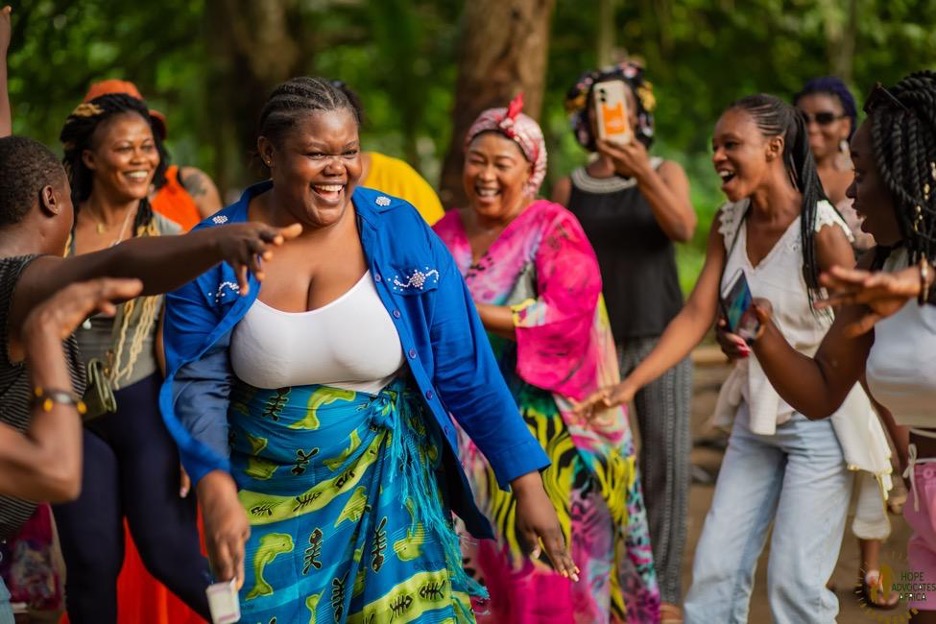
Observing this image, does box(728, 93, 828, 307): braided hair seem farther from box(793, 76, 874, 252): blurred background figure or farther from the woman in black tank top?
box(793, 76, 874, 252): blurred background figure

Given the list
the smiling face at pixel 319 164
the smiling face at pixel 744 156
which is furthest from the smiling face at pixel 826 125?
the smiling face at pixel 319 164

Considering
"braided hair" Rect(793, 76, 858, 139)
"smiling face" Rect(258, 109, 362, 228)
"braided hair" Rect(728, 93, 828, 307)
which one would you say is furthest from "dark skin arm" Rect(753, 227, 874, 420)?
"braided hair" Rect(793, 76, 858, 139)

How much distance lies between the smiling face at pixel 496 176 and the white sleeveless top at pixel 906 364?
2.02 meters

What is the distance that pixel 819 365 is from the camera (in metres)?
3.55

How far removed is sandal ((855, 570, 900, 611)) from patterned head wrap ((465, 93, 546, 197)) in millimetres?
2060

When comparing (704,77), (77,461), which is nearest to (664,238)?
(77,461)

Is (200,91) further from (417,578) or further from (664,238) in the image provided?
(417,578)

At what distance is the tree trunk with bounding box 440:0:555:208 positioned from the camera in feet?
28.5

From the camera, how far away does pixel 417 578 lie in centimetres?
356

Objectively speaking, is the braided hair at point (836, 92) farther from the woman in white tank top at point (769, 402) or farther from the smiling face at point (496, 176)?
the smiling face at point (496, 176)

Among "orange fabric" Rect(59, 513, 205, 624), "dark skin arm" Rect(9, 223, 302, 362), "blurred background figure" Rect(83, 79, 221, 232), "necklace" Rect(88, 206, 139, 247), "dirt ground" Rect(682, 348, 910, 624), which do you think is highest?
"blurred background figure" Rect(83, 79, 221, 232)

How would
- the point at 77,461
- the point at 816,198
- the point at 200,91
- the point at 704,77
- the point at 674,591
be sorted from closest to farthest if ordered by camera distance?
the point at 77,461 < the point at 816,198 < the point at 674,591 < the point at 200,91 < the point at 704,77

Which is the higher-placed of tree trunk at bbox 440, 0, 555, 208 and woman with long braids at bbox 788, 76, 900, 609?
tree trunk at bbox 440, 0, 555, 208

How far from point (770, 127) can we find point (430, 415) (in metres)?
1.86
